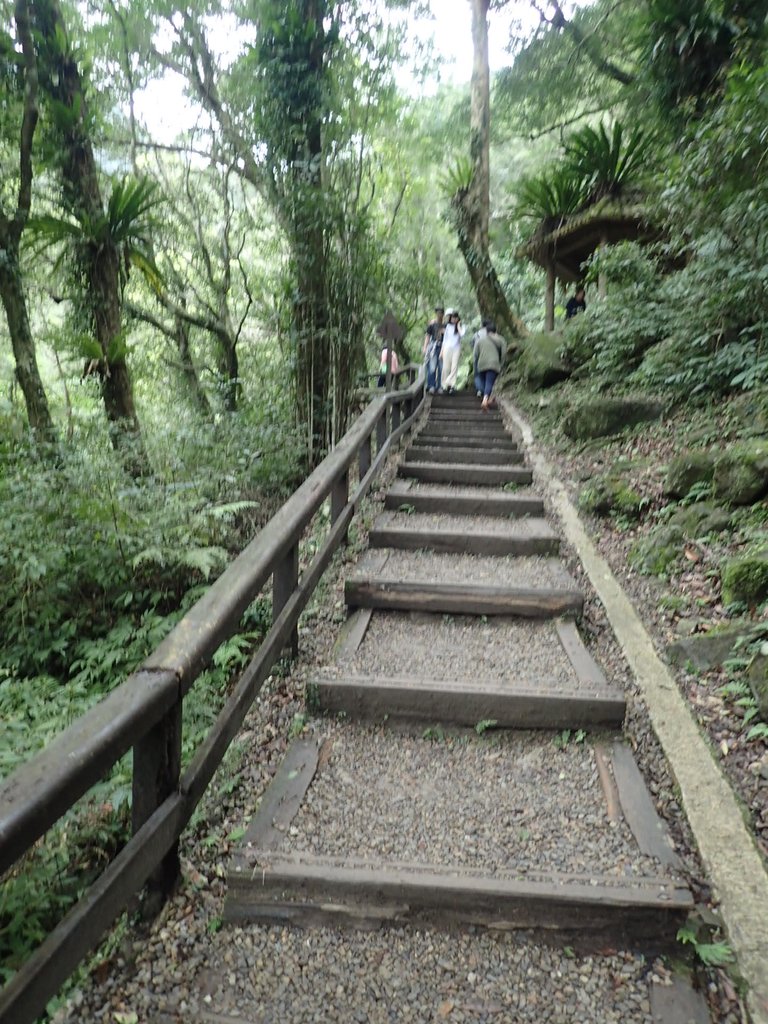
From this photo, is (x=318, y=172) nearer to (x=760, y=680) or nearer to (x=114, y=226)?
(x=114, y=226)

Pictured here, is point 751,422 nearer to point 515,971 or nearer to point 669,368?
point 669,368

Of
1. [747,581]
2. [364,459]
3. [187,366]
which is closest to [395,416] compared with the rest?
[364,459]

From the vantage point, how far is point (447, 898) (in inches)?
72.8

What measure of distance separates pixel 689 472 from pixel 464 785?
308 centimetres

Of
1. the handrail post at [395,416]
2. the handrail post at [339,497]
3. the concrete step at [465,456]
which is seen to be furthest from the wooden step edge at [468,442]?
the handrail post at [339,497]

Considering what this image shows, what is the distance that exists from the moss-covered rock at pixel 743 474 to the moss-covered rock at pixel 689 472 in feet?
0.79

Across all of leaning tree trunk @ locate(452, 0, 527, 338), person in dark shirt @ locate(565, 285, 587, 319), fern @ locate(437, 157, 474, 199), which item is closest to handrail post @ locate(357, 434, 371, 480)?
leaning tree trunk @ locate(452, 0, 527, 338)

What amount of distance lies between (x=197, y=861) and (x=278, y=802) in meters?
0.33

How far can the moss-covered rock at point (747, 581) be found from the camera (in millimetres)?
3080

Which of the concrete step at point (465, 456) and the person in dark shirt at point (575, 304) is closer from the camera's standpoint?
the concrete step at point (465, 456)

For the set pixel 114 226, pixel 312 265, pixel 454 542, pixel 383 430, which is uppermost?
pixel 114 226

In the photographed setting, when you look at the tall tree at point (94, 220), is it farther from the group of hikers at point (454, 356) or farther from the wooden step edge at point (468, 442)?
the group of hikers at point (454, 356)

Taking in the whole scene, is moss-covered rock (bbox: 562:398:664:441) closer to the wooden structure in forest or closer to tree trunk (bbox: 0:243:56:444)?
the wooden structure in forest

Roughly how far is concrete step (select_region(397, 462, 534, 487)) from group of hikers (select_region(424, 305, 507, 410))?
12.4 feet
